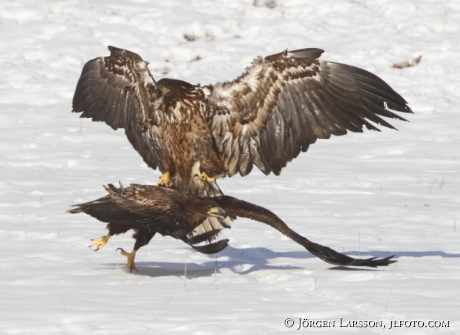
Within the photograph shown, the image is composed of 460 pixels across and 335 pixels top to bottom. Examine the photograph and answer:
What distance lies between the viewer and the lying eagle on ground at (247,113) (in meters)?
7.21

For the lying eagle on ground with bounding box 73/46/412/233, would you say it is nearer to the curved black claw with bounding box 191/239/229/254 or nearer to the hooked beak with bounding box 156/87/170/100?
the hooked beak with bounding box 156/87/170/100

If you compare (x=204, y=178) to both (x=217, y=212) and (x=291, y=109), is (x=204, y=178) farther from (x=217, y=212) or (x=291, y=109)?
(x=291, y=109)

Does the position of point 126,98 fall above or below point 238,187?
above

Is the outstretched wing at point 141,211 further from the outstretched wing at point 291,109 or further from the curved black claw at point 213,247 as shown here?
the outstretched wing at point 291,109

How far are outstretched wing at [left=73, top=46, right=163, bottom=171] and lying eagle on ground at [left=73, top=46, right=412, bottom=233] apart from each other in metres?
0.01

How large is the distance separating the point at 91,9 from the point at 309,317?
1430 cm

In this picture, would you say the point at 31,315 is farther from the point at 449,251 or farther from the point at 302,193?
the point at 302,193

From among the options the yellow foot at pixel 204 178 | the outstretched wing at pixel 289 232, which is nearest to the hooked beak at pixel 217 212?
the outstretched wing at pixel 289 232

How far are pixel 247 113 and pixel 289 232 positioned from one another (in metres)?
1.18

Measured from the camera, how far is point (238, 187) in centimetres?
1080

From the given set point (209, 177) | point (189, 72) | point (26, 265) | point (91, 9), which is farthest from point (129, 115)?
point (91, 9)

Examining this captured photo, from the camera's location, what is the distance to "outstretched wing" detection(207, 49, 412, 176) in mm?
7355

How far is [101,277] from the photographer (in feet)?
20.8

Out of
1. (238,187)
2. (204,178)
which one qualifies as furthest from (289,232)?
(238,187)
